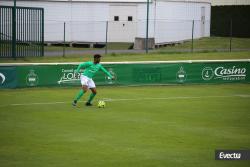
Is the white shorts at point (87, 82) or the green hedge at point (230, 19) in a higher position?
the green hedge at point (230, 19)

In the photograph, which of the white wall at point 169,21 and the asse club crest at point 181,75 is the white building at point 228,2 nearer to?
the white wall at point 169,21

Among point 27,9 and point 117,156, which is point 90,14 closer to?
point 27,9

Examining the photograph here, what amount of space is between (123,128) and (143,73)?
12878 mm

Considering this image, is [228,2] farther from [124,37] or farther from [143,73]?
[143,73]

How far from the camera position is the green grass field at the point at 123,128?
685 inches

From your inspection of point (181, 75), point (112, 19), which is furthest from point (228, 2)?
point (181, 75)

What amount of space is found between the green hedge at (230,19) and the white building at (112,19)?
825 centimetres

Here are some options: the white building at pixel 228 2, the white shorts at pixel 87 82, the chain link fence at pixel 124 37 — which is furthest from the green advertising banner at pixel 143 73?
the white building at pixel 228 2

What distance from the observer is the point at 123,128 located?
22.1m

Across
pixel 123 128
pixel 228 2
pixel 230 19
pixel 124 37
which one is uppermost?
pixel 228 2

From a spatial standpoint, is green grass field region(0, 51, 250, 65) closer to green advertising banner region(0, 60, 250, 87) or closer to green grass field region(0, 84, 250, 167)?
green advertising banner region(0, 60, 250, 87)

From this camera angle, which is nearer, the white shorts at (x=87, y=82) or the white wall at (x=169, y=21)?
the white shorts at (x=87, y=82)

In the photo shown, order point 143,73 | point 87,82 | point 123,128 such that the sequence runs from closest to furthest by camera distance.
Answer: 1. point 123,128
2. point 87,82
3. point 143,73

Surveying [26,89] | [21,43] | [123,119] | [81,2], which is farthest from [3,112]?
[81,2]
